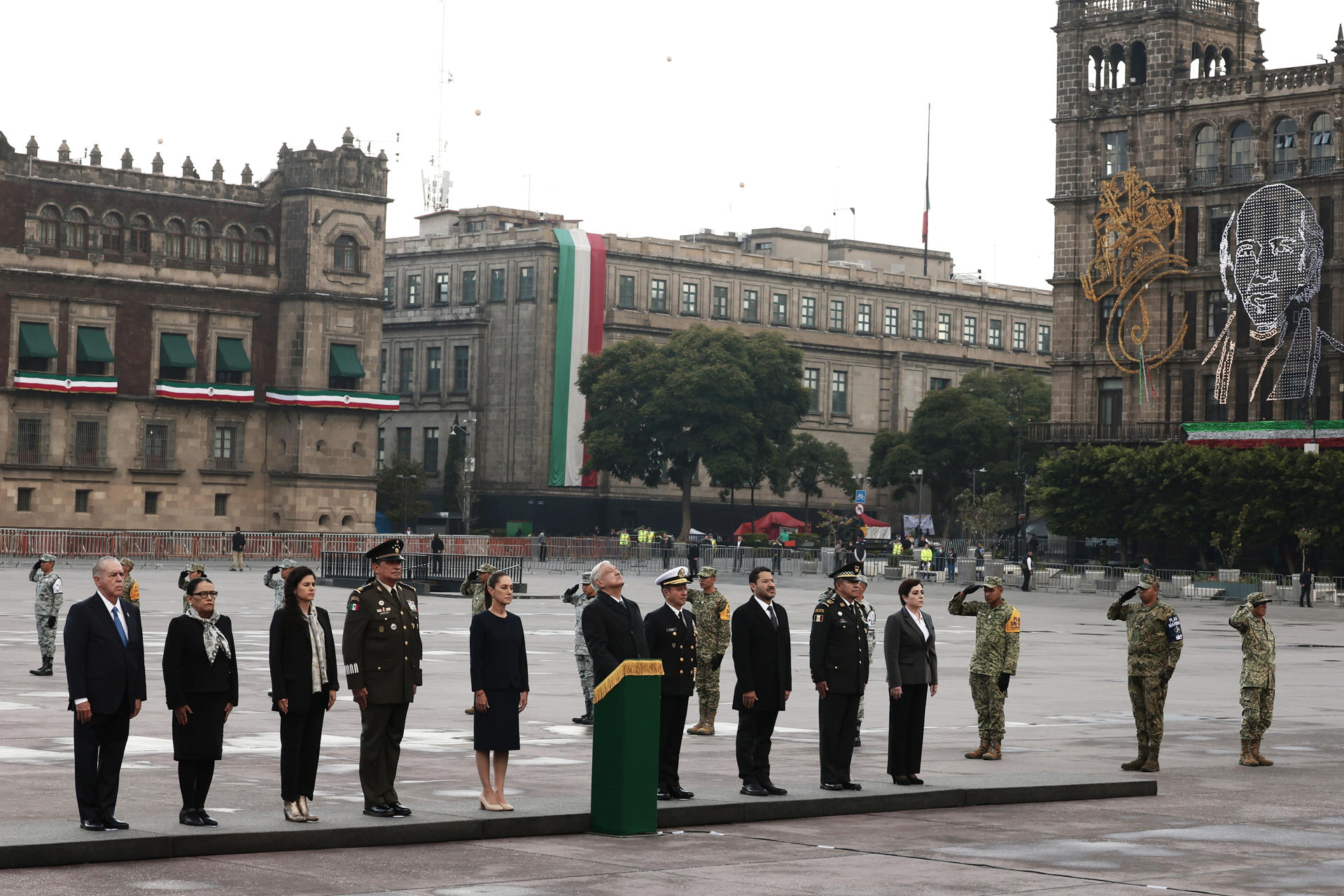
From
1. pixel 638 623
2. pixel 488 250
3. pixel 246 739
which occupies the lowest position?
pixel 246 739

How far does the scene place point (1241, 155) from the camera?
254 ft

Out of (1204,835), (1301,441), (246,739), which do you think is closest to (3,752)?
(246,739)

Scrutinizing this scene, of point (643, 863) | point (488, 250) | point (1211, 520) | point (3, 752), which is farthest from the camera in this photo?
point (488, 250)

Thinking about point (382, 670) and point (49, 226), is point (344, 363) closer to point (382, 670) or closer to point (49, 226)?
point (49, 226)

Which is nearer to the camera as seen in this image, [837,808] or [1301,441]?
[837,808]

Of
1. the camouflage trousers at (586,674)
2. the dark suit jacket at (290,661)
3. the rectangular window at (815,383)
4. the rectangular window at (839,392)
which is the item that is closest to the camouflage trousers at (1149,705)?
the camouflage trousers at (586,674)

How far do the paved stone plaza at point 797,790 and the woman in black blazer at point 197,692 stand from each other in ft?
1.25

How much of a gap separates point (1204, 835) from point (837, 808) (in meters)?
2.71

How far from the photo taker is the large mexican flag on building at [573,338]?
341ft

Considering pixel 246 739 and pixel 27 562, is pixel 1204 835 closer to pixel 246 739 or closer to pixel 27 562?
pixel 246 739

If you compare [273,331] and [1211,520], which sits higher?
[273,331]

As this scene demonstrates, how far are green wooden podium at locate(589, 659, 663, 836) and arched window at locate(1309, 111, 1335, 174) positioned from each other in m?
66.5

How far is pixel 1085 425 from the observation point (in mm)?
81812

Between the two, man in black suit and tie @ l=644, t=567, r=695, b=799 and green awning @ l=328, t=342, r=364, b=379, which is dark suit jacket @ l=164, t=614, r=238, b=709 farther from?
green awning @ l=328, t=342, r=364, b=379
